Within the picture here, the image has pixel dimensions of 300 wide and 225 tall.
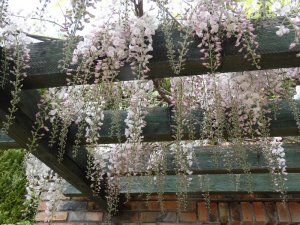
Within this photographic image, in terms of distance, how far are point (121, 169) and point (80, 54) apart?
106 centimetres

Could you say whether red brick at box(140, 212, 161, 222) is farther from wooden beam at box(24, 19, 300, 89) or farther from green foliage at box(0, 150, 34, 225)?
wooden beam at box(24, 19, 300, 89)

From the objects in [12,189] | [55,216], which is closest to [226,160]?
[55,216]

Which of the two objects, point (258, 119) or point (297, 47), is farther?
point (258, 119)

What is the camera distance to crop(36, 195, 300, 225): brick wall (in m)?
2.70

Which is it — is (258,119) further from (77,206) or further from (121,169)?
(77,206)

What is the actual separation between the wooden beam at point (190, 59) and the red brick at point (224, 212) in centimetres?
160

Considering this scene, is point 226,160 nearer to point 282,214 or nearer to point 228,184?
point 228,184

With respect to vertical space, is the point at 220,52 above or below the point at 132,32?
below

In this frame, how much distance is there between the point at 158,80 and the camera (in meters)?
1.77

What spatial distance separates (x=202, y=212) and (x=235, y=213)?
22cm

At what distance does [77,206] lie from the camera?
2949 mm

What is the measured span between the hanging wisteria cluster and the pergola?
25 mm

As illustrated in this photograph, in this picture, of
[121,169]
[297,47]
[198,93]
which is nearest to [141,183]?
[121,169]

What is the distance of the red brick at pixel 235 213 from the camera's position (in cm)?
270
